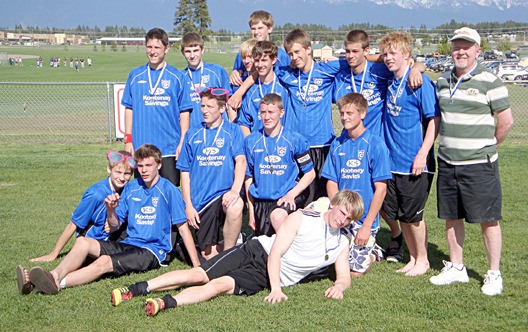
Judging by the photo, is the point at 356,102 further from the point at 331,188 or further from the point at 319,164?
the point at 319,164

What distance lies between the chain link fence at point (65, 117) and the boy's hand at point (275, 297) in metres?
10.3

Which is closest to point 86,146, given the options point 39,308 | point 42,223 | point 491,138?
point 42,223

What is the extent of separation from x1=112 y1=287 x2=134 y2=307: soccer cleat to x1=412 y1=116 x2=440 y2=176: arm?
2.78m

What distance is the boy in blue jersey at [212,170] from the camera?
607cm

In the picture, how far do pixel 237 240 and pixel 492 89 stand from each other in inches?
114

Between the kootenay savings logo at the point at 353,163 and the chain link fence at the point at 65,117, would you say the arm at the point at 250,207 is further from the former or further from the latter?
the chain link fence at the point at 65,117

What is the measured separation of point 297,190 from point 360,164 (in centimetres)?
68

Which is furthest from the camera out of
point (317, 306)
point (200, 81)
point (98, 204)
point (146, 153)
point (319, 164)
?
point (200, 81)

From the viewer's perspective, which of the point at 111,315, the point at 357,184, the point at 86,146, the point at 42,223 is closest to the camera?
the point at 111,315

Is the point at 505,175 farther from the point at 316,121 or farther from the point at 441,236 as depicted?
the point at 316,121

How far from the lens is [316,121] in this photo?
6.30m

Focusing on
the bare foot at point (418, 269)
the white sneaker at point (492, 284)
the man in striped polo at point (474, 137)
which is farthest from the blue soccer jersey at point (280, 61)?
the white sneaker at point (492, 284)

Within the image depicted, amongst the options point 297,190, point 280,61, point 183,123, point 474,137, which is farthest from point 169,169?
point 474,137

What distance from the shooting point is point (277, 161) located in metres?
5.91
